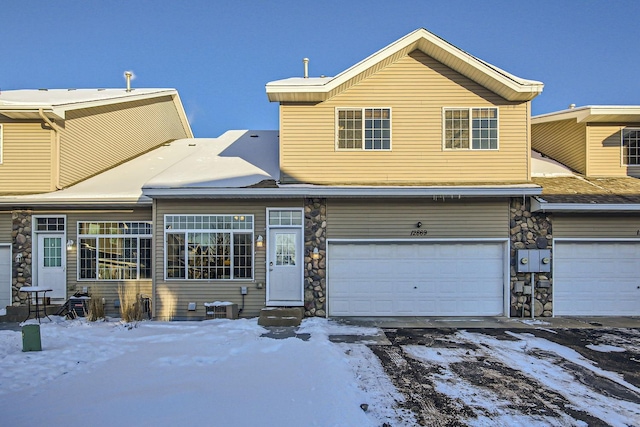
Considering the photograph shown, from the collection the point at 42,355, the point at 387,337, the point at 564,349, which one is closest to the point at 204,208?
the point at 42,355

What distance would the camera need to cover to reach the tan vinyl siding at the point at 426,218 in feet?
32.8

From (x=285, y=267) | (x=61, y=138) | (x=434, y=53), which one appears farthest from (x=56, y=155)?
(x=434, y=53)

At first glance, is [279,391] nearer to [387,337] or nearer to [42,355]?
[387,337]

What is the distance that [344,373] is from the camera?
588 cm

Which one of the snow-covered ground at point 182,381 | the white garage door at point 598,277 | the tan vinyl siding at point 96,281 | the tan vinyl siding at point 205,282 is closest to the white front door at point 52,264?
the tan vinyl siding at point 96,281

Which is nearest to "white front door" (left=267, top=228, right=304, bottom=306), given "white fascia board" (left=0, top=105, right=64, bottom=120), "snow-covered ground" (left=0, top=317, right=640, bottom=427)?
"snow-covered ground" (left=0, top=317, right=640, bottom=427)

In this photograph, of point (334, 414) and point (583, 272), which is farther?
point (583, 272)

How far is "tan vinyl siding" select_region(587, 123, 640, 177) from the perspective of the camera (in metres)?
11.9

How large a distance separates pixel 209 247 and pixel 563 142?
11223 millimetres

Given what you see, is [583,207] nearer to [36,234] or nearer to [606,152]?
[606,152]

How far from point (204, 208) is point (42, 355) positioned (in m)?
4.47

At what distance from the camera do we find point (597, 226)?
10.2 meters

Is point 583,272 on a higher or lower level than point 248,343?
higher

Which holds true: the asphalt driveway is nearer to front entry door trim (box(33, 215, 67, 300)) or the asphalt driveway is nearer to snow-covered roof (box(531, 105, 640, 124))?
snow-covered roof (box(531, 105, 640, 124))
